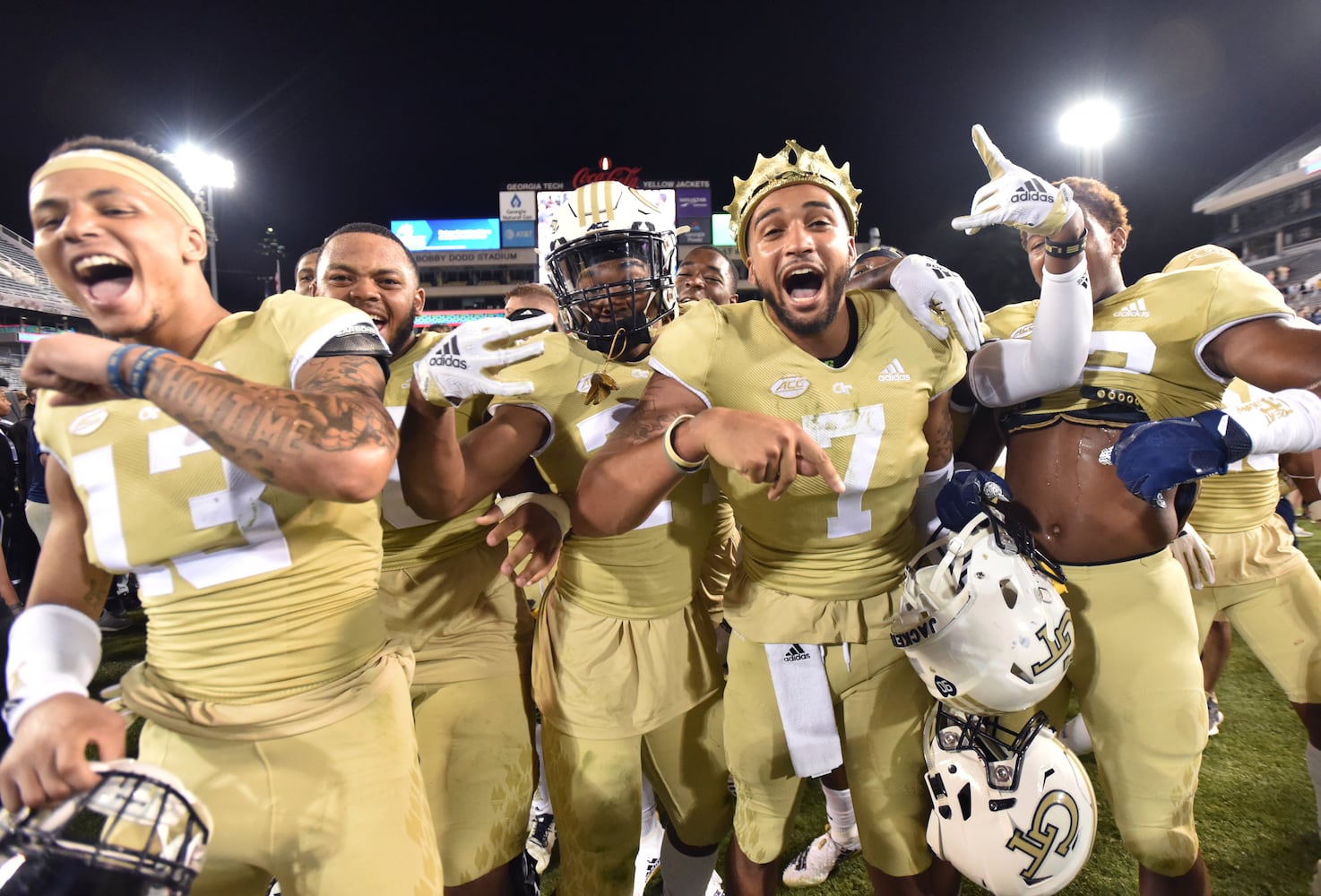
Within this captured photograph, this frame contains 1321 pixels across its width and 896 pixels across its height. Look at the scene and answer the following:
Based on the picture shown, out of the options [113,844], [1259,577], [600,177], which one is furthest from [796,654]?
[600,177]

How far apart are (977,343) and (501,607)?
178 centimetres

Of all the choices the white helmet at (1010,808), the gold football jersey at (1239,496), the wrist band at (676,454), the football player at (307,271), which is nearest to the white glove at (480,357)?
the wrist band at (676,454)

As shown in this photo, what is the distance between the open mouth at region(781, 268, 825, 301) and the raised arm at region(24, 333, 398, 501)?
1.29 meters

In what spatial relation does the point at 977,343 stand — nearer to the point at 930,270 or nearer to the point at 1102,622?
the point at 930,270

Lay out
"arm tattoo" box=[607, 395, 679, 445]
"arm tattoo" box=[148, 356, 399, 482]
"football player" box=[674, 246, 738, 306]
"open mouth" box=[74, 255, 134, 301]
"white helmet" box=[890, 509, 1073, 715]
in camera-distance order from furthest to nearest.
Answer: "football player" box=[674, 246, 738, 306]
"arm tattoo" box=[607, 395, 679, 445]
"white helmet" box=[890, 509, 1073, 715]
"open mouth" box=[74, 255, 134, 301]
"arm tattoo" box=[148, 356, 399, 482]

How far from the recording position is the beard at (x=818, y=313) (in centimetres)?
213

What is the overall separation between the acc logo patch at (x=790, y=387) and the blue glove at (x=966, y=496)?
532 mm

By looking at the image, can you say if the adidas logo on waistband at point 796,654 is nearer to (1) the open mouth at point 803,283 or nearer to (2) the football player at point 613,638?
(2) the football player at point 613,638

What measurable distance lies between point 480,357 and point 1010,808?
5.78 ft

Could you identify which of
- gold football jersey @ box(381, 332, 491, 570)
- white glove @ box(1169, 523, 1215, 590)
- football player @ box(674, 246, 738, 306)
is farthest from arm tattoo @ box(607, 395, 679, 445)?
football player @ box(674, 246, 738, 306)

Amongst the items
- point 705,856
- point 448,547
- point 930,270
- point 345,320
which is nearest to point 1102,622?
point 930,270

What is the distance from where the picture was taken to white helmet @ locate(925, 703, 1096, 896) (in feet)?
5.92

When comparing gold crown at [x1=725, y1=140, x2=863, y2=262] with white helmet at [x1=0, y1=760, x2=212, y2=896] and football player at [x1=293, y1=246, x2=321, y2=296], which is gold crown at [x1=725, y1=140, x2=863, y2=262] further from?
football player at [x1=293, y1=246, x2=321, y2=296]

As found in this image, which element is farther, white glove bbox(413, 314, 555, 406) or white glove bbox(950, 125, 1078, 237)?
white glove bbox(950, 125, 1078, 237)
